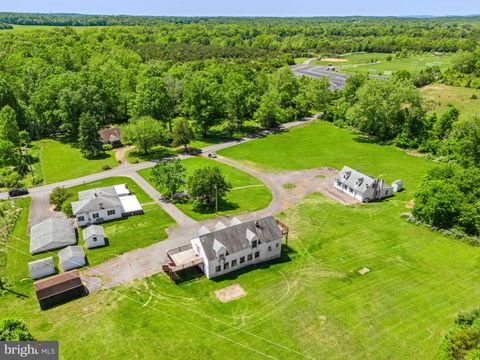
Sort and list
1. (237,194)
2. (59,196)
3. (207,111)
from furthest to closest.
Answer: (207,111) < (237,194) < (59,196)

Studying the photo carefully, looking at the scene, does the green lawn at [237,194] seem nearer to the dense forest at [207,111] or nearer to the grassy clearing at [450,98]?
the dense forest at [207,111]

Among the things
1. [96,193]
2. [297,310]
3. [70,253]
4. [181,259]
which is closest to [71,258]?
[70,253]

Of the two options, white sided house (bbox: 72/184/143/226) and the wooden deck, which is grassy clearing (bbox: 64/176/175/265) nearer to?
white sided house (bbox: 72/184/143/226)

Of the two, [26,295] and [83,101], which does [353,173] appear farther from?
[83,101]

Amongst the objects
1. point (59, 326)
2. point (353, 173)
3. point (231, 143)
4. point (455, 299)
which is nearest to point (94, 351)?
point (59, 326)

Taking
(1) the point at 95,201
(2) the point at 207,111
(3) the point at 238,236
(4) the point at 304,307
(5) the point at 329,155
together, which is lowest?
(4) the point at 304,307

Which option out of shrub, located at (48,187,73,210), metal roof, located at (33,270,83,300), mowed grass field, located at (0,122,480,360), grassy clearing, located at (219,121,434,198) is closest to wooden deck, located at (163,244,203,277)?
mowed grass field, located at (0,122,480,360)

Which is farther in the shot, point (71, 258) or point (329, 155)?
point (329, 155)

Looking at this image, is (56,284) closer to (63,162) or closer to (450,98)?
(63,162)

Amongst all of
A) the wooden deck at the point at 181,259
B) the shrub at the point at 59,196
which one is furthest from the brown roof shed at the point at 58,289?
the shrub at the point at 59,196
